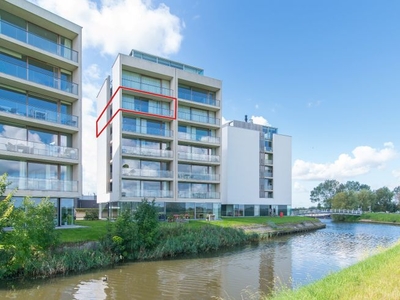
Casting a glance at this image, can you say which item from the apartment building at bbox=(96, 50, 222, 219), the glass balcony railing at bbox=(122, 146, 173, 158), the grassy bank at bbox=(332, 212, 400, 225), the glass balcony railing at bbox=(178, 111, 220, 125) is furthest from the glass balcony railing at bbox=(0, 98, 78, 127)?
the grassy bank at bbox=(332, 212, 400, 225)

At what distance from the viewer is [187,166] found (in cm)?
3750

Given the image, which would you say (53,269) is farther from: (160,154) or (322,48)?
(322,48)

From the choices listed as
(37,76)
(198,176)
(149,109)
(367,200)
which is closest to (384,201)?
(367,200)

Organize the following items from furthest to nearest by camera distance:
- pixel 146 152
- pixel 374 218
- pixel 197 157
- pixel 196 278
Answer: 1. pixel 374 218
2. pixel 197 157
3. pixel 146 152
4. pixel 196 278

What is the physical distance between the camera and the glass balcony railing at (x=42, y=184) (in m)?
21.5

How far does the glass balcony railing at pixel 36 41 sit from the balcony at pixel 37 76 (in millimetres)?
1827

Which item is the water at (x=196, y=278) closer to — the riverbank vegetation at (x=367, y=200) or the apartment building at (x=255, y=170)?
the apartment building at (x=255, y=170)

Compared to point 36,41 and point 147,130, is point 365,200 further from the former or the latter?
point 36,41

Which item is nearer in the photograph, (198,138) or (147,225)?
(147,225)

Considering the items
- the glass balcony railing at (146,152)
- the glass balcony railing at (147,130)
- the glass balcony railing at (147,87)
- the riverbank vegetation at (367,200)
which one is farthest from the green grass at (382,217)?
the glass balcony railing at (147,87)

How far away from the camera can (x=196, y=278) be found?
16250 mm

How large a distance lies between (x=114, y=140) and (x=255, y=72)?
664 inches

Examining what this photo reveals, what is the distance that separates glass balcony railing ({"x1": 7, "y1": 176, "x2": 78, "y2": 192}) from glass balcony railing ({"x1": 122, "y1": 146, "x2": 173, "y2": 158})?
8467mm

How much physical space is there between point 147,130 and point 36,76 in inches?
→ 512
